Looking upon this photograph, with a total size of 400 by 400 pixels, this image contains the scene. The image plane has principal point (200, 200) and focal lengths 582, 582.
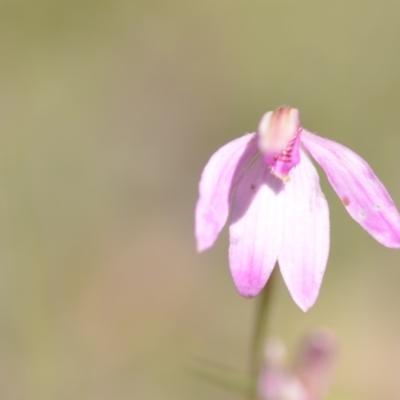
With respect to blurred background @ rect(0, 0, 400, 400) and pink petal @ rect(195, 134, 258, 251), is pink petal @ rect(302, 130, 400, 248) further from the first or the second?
blurred background @ rect(0, 0, 400, 400)

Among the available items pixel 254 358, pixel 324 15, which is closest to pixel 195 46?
pixel 324 15

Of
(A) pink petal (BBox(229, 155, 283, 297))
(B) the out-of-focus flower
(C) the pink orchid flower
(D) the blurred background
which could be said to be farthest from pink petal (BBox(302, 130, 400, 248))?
(D) the blurred background

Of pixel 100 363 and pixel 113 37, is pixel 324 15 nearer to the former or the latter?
pixel 113 37

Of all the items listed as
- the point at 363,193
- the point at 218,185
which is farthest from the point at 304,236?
the point at 218,185

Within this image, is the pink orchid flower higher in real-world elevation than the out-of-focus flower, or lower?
higher

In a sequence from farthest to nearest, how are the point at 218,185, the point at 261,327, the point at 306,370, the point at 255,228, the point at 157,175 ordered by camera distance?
1. the point at 157,175
2. the point at 306,370
3. the point at 261,327
4. the point at 255,228
5. the point at 218,185

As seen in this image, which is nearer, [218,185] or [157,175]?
[218,185]

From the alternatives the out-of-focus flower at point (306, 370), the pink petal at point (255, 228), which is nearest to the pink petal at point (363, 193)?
the pink petal at point (255, 228)

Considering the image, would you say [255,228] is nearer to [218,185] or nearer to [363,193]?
[218,185]
